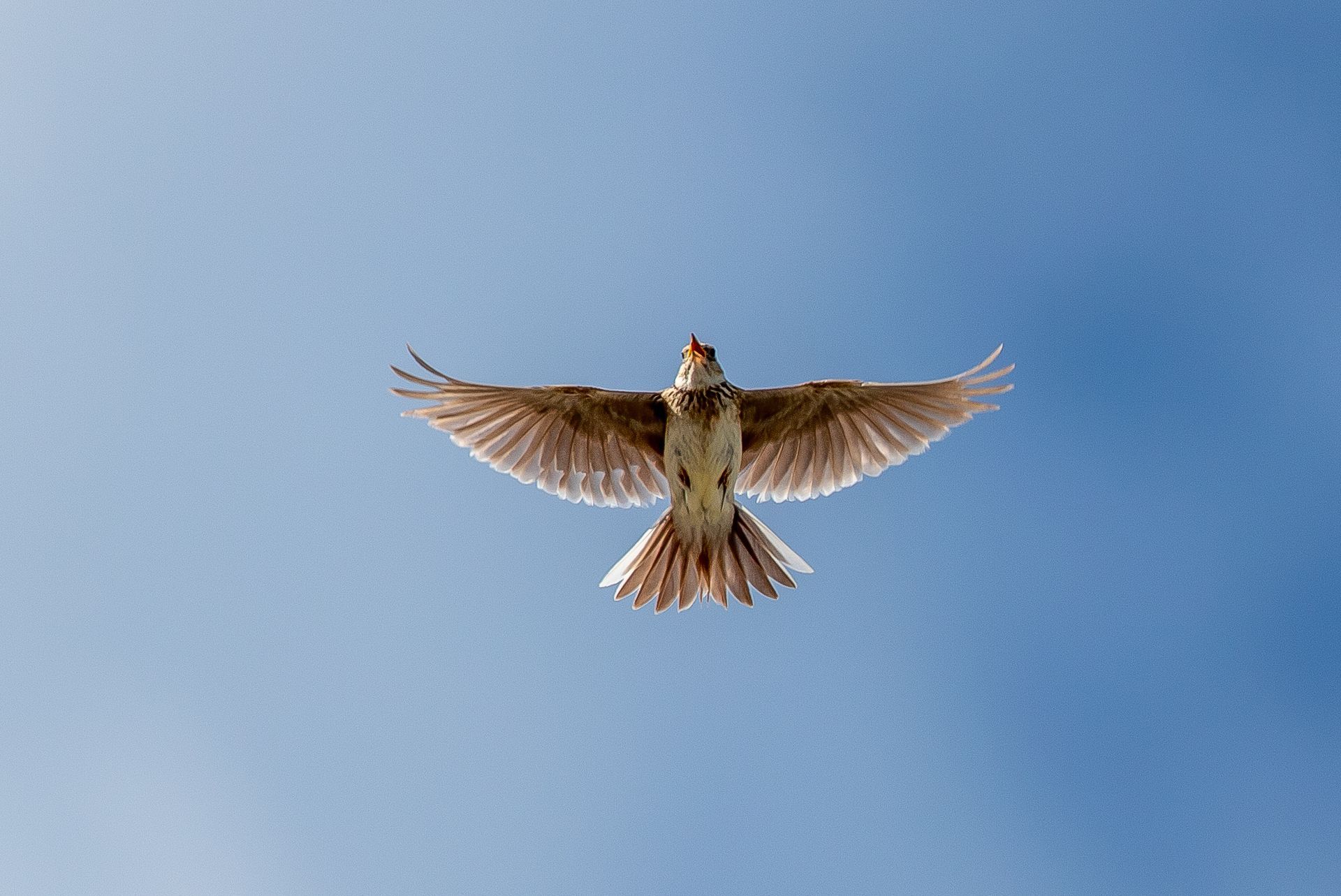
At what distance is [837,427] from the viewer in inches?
391

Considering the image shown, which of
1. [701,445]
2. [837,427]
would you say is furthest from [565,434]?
[837,427]

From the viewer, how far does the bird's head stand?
9.15 m

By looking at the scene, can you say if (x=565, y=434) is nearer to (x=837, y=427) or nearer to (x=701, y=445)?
(x=701, y=445)

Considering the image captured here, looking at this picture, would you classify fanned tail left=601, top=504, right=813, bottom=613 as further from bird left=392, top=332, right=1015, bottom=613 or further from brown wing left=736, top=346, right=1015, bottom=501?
brown wing left=736, top=346, right=1015, bottom=501

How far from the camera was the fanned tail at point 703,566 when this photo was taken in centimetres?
929

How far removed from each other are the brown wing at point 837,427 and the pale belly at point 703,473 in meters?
0.43

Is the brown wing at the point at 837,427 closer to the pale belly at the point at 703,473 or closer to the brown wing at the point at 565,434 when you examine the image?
the pale belly at the point at 703,473

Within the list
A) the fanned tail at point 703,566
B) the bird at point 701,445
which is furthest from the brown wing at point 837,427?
the fanned tail at point 703,566

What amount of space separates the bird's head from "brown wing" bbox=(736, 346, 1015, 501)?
406mm

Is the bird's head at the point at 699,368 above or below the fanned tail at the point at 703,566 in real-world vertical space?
above

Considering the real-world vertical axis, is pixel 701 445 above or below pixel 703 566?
above

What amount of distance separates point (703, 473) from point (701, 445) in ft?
0.72

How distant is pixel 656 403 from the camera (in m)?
9.44

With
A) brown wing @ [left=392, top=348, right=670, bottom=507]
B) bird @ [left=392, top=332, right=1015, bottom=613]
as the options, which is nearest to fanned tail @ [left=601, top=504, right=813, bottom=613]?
bird @ [left=392, top=332, right=1015, bottom=613]
